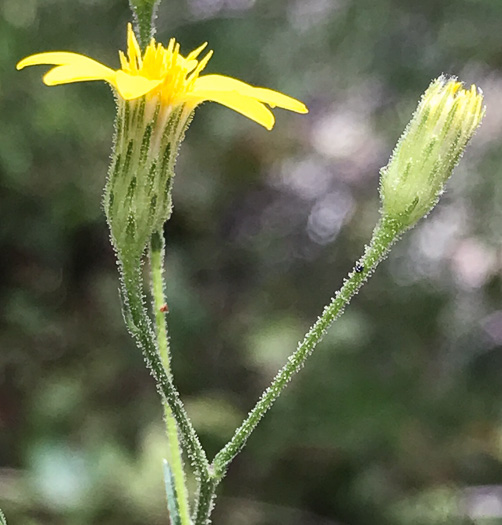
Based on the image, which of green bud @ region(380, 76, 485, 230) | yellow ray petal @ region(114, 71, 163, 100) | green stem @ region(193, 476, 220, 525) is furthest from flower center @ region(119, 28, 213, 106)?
green stem @ region(193, 476, 220, 525)

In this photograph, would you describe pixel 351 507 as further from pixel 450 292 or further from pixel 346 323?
pixel 450 292

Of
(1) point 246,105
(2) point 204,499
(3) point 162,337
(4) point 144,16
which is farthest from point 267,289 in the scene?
(1) point 246,105

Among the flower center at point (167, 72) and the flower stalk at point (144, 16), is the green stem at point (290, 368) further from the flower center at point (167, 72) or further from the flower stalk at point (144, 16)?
the flower stalk at point (144, 16)

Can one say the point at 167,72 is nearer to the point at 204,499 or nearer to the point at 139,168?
the point at 139,168

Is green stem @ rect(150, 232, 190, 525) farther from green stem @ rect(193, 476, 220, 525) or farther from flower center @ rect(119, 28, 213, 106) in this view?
flower center @ rect(119, 28, 213, 106)

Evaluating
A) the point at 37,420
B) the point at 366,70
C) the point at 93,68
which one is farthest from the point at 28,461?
the point at 366,70

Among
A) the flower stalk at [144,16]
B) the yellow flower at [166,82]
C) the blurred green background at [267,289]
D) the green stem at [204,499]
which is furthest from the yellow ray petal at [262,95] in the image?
the blurred green background at [267,289]

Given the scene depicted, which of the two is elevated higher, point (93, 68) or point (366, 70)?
point (366, 70)
